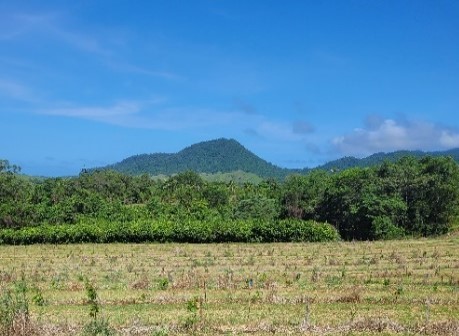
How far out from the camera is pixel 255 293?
81.0 ft

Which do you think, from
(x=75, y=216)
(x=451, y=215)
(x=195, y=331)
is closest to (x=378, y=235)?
(x=451, y=215)

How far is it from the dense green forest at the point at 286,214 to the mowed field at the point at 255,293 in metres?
20.1

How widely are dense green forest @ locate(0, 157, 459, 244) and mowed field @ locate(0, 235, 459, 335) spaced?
20108 millimetres

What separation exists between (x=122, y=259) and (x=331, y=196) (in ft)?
185

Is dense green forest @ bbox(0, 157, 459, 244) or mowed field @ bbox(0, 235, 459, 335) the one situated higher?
dense green forest @ bbox(0, 157, 459, 244)

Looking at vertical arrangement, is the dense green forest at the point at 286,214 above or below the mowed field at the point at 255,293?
above

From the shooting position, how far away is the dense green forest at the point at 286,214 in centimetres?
6569

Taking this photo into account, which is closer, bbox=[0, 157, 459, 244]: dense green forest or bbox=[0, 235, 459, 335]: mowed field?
bbox=[0, 235, 459, 335]: mowed field

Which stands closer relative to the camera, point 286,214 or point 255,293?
point 255,293

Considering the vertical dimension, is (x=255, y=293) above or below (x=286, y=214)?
below

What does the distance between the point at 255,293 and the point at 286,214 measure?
80.8 meters

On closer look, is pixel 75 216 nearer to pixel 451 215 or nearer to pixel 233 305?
pixel 451 215

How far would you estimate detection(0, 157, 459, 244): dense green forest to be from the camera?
6569cm

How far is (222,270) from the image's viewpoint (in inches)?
1363
